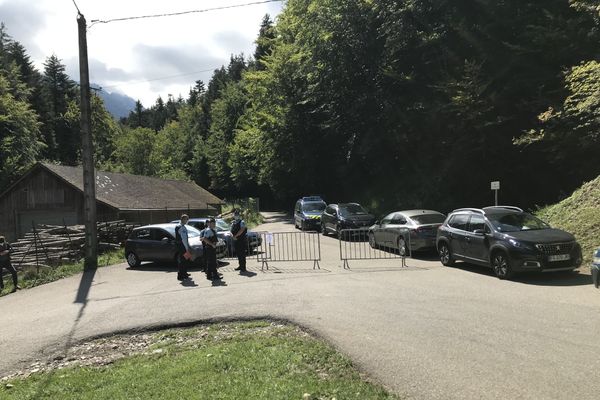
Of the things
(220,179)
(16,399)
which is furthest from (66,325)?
(220,179)

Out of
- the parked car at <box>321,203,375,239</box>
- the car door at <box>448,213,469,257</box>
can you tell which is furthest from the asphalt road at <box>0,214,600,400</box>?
the parked car at <box>321,203,375,239</box>

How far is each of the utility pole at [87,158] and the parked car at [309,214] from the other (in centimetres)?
1381

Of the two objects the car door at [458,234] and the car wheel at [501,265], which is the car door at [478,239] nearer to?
the car door at [458,234]

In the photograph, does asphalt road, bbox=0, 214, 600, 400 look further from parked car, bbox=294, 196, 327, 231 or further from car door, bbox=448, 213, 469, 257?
parked car, bbox=294, 196, 327, 231

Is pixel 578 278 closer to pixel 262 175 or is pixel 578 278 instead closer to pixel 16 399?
pixel 16 399

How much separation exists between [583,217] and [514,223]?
3412 mm

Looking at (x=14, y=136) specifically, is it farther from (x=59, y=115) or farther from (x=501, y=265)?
(x=501, y=265)

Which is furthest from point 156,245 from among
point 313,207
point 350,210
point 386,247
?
point 313,207

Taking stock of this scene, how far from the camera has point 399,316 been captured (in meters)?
8.29

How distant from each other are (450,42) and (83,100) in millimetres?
19510

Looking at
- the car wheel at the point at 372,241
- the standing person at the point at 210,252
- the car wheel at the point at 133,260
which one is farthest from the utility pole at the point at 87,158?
the car wheel at the point at 372,241

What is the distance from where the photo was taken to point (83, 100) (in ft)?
60.4

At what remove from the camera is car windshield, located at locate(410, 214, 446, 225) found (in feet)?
55.0

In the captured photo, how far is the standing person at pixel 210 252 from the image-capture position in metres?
13.9
